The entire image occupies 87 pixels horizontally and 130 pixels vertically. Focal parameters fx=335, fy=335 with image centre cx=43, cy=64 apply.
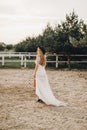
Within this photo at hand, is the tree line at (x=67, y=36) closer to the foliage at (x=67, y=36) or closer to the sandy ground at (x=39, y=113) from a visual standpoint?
the foliage at (x=67, y=36)

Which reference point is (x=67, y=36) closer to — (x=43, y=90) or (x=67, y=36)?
(x=67, y=36)

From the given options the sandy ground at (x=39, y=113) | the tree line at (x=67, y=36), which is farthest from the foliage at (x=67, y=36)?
the sandy ground at (x=39, y=113)

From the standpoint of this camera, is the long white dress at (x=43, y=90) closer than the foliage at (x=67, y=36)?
Yes

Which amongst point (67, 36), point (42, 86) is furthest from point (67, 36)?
point (42, 86)

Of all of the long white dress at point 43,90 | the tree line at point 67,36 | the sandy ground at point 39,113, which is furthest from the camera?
the tree line at point 67,36

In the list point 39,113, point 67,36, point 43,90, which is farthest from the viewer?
point 67,36

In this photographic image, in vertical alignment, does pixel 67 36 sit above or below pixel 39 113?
above

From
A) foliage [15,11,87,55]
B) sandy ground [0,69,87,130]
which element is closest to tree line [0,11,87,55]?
foliage [15,11,87,55]

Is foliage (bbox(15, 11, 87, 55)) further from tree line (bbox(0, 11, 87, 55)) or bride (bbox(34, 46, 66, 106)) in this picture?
bride (bbox(34, 46, 66, 106))

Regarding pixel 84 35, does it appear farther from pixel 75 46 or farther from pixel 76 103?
pixel 76 103

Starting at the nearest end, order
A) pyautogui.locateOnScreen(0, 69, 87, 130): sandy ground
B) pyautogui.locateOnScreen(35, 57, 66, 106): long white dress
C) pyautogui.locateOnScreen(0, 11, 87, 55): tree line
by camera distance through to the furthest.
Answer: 1. pyautogui.locateOnScreen(0, 69, 87, 130): sandy ground
2. pyautogui.locateOnScreen(35, 57, 66, 106): long white dress
3. pyautogui.locateOnScreen(0, 11, 87, 55): tree line

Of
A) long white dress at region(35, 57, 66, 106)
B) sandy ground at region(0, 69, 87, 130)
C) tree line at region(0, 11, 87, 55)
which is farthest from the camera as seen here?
tree line at region(0, 11, 87, 55)

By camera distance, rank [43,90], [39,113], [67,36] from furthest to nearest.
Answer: [67,36] < [43,90] < [39,113]

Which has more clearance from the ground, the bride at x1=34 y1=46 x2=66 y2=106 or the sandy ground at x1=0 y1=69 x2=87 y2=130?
the bride at x1=34 y1=46 x2=66 y2=106
